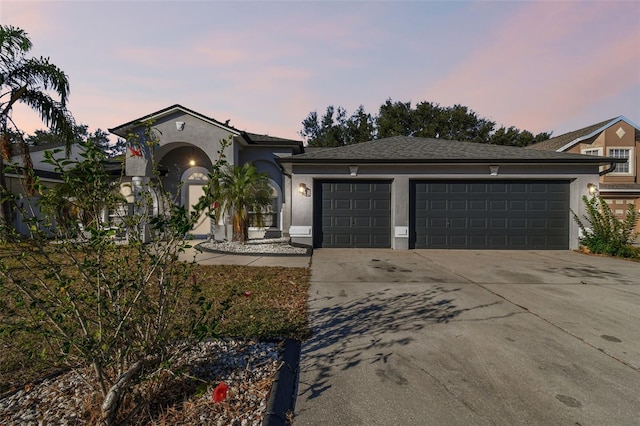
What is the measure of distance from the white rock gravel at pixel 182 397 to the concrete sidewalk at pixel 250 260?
201 inches

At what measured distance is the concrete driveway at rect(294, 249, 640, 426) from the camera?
2.32m

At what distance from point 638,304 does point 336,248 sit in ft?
25.9

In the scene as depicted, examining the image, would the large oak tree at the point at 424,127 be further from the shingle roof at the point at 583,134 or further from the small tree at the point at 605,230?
the small tree at the point at 605,230

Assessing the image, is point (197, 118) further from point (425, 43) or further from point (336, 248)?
point (425, 43)

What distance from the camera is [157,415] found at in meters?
2.11

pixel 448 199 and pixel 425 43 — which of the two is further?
pixel 448 199

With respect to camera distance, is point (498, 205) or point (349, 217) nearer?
point (498, 205)

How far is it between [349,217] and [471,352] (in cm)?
812

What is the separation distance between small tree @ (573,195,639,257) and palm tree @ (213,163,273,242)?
39.7ft

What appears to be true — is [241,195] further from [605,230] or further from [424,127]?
[424,127]

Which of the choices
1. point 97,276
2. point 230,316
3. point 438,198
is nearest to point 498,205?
point 438,198

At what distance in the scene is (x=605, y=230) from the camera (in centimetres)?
984

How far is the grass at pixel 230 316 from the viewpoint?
2.50 meters

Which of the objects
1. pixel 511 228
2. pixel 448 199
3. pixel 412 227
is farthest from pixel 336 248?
pixel 511 228
